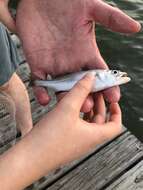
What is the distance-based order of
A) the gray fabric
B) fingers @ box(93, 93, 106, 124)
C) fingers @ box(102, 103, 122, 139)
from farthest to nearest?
the gray fabric → fingers @ box(93, 93, 106, 124) → fingers @ box(102, 103, 122, 139)

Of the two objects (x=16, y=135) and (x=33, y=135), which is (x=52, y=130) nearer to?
(x=33, y=135)

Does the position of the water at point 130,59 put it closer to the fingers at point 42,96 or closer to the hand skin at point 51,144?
the fingers at point 42,96

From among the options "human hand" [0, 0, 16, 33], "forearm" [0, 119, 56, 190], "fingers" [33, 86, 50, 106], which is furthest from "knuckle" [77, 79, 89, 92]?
"human hand" [0, 0, 16, 33]

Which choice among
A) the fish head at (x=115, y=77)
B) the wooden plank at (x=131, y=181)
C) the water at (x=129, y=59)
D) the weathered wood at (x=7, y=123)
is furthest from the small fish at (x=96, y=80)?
the water at (x=129, y=59)

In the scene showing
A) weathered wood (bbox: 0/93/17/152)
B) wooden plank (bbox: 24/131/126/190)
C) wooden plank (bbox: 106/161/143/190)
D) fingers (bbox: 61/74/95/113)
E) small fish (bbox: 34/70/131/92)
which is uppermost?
fingers (bbox: 61/74/95/113)

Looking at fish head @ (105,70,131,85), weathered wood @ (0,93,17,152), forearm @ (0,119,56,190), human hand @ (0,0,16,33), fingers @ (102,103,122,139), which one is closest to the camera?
forearm @ (0,119,56,190)

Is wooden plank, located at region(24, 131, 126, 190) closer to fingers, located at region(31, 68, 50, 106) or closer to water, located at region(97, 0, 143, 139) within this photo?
fingers, located at region(31, 68, 50, 106)

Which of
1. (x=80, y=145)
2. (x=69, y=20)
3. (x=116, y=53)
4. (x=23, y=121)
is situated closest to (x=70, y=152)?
(x=80, y=145)
